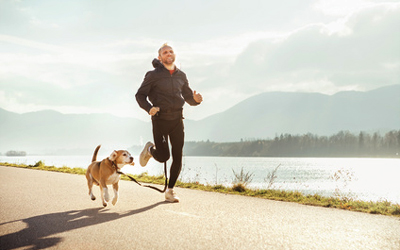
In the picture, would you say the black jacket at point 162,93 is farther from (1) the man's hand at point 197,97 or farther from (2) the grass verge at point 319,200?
(2) the grass verge at point 319,200

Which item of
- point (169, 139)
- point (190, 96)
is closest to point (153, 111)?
point (169, 139)

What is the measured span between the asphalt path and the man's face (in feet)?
8.70

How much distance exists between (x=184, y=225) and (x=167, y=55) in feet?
11.2

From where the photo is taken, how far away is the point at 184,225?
5.08 m

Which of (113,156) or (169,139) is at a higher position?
(169,139)

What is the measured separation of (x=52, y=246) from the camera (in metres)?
4.01

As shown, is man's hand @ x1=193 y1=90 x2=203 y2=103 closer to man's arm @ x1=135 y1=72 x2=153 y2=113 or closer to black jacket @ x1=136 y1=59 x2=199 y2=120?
black jacket @ x1=136 y1=59 x2=199 y2=120

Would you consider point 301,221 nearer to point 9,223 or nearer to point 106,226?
point 106,226

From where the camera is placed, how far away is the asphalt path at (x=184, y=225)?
4.18 metres

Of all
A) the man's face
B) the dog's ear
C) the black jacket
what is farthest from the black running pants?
the man's face

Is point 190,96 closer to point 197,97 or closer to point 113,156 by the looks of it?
point 197,97

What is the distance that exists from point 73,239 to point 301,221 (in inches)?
125

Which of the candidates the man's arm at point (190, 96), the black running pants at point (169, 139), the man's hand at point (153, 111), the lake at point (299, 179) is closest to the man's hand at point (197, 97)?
the man's arm at point (190, 96)

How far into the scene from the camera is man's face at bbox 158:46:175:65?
23.6 feet
